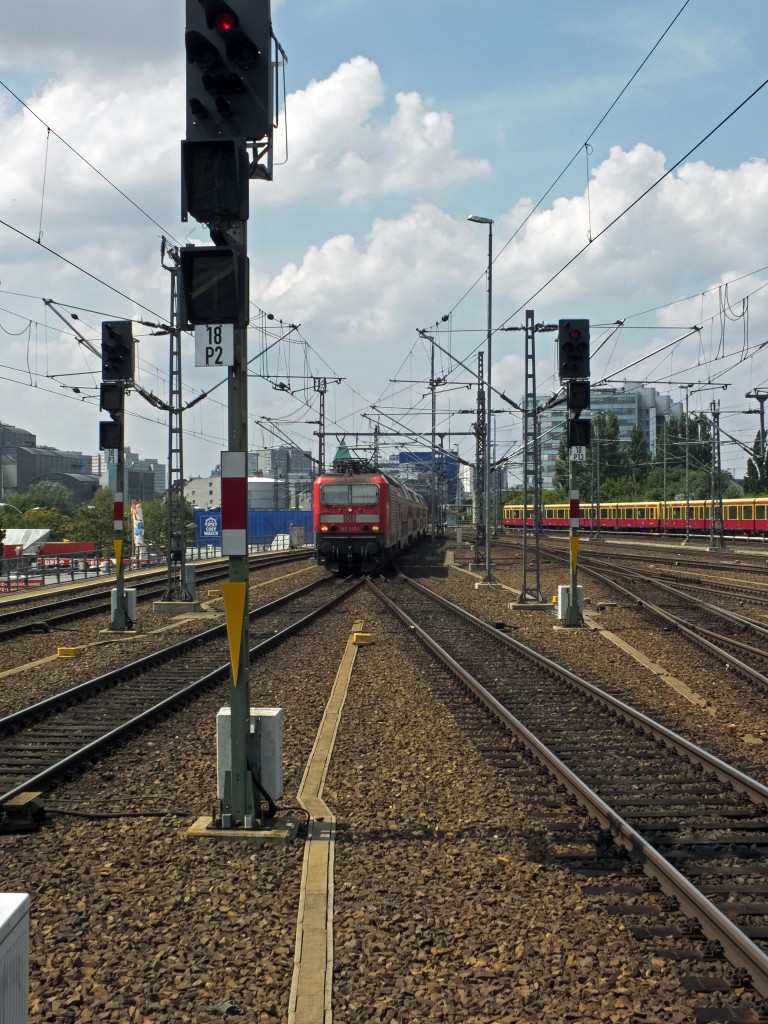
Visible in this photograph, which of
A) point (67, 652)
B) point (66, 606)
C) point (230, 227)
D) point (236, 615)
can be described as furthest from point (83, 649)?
point (230, 227)

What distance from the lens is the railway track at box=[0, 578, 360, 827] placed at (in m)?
7.47

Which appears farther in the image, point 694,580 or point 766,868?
point 694,580

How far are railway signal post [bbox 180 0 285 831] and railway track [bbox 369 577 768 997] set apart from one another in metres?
2.32

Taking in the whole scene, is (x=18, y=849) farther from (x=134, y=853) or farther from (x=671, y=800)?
(x=671, y=800)

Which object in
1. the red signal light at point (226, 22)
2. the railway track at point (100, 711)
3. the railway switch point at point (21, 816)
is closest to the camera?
the red signal light at point (226, 22)

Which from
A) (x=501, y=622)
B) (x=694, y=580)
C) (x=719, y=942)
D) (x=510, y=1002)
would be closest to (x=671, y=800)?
(x=719, y=942)

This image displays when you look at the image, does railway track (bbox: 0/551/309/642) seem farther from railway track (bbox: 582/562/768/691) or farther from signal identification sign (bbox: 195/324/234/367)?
signal identification sign (bbox: 195/324/234/367)

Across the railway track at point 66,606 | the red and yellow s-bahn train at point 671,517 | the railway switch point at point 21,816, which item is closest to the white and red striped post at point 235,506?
the railway switch point at point 21,816

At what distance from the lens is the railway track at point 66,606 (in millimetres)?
17359

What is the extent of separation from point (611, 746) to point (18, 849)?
467 cm

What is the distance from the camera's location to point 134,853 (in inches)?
215

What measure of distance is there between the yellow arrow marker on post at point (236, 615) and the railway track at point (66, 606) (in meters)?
11.6

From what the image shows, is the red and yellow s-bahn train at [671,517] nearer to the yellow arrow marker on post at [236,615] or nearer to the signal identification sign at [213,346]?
the yellow arrow marker on post at [236,615]

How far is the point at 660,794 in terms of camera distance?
6625mm
